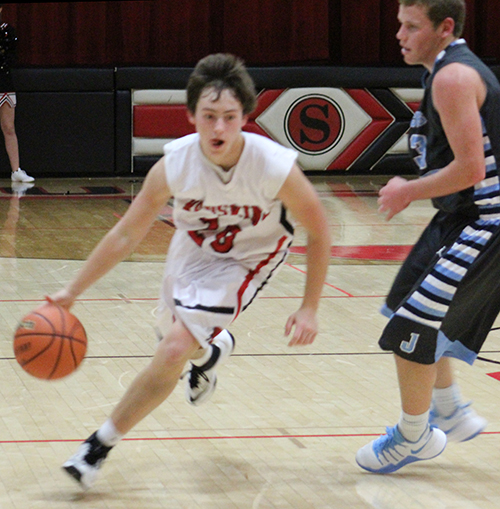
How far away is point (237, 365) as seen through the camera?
379 cm

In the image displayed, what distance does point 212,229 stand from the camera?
9.12ft

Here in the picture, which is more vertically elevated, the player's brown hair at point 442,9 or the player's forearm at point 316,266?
the player's brown hair at point 442,9

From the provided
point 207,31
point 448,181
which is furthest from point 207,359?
point 207,31

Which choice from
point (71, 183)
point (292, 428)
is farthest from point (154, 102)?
point (292, 428)

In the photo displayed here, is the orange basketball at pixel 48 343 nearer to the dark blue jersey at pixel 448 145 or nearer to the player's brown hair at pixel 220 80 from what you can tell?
the player's brown hair at pixel 220 80

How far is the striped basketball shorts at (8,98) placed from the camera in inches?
362

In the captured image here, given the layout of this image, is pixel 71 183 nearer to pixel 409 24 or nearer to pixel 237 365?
pixel 237 365

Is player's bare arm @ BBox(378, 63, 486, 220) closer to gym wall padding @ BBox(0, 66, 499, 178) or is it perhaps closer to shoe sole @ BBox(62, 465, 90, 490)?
shoe sole @ BBox(62, 465, 90, 490)

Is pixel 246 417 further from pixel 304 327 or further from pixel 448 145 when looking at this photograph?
pixel 448 145

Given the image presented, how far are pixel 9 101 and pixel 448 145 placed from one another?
24.1ft

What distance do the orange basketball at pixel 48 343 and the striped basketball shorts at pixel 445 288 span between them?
0.91m

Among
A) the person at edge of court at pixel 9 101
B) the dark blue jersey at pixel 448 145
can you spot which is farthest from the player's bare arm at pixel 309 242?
the person at edge of court at pixel 9 101

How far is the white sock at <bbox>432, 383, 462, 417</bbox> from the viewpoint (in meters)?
2.94

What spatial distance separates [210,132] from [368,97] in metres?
7.79
